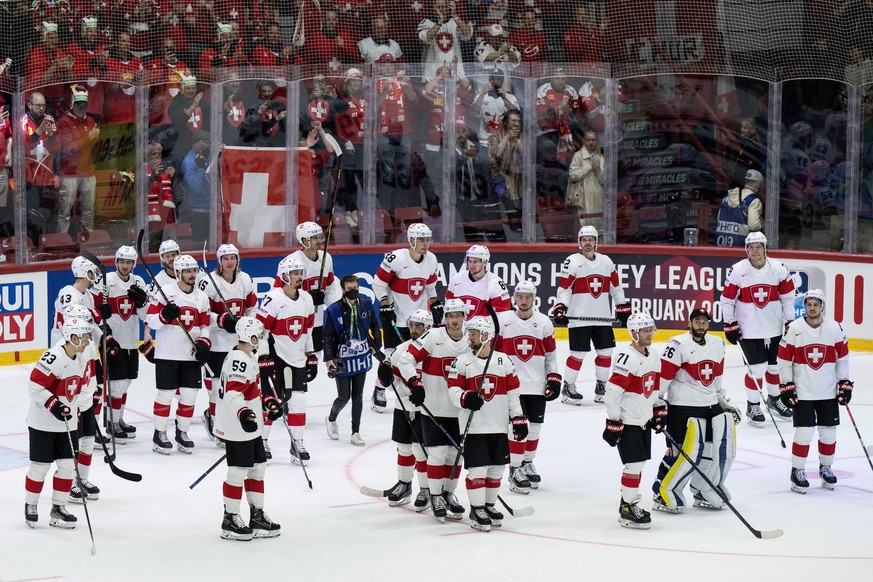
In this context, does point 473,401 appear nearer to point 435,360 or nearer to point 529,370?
point 435,360

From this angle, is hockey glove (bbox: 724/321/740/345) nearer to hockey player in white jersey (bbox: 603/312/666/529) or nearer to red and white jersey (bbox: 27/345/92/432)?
hockey player in white jersey (bbox: 603/312/666/529)

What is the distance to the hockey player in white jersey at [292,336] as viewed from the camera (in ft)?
30.3

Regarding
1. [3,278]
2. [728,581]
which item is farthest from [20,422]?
[728,581]

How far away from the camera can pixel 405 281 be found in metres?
10.9

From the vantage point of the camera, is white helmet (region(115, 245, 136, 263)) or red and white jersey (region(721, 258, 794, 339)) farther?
red and white jersey (region(721, 258, 794, 339))

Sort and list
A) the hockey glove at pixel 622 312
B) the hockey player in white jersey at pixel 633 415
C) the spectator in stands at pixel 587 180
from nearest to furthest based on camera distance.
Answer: the hockey player in white jersey at pixel 633 415 → the hockey glove at pixel 622 312 → the spectator in stands at pixel 587 180

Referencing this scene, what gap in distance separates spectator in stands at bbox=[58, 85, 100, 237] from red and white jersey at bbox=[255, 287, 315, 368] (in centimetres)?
399

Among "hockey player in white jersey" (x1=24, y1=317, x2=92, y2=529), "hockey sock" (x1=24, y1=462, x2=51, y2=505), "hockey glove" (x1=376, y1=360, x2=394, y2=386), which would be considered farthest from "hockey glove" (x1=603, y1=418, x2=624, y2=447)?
"hockey sock" (x1=24, y1=462, x2=51, y2=505)

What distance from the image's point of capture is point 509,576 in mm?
6750

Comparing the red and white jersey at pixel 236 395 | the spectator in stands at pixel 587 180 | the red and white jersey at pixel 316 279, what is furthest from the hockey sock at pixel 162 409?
the spectator in stands at pixel 587 180

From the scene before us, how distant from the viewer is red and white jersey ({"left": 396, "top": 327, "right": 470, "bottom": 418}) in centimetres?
771

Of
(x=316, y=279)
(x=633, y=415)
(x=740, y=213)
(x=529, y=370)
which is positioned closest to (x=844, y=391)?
(x=633, y=415)

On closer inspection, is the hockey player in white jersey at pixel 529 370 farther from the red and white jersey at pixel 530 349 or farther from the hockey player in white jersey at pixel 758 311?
the hockey player in white jersey at pixel 758 311

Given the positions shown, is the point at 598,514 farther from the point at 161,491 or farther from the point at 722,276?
the point at 722,276
